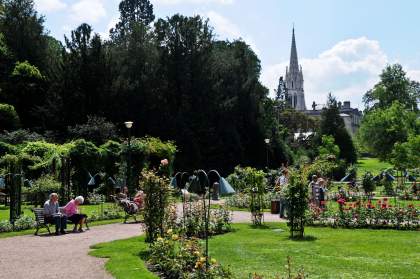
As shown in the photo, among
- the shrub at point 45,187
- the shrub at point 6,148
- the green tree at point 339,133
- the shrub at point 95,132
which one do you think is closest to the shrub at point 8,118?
the shrub at point 95,132

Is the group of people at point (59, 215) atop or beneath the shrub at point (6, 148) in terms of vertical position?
beneath

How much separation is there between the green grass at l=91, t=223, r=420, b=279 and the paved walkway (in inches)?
19.1

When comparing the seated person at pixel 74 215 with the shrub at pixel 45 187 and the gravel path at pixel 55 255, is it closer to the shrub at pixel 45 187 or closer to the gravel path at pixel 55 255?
the gravel path at pixel 55 255

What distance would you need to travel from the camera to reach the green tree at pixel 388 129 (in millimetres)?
56062

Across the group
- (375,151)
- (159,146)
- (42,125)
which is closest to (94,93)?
(42,125)

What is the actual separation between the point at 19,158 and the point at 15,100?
2214 centimetres

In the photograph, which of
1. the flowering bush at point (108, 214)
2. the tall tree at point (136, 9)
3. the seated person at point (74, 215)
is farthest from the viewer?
the tall tree at point (136, 9)

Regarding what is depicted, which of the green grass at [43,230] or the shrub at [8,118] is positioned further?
the shrub at [8,118]

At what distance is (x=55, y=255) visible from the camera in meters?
13.6

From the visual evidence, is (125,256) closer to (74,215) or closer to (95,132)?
(74,215)

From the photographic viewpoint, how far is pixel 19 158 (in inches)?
1007

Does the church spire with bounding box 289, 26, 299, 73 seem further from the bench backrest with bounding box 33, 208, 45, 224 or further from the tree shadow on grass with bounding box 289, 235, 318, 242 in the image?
the tree shadow on grass with bounding box 289, 235, 318, 242

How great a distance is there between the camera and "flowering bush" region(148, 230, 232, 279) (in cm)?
931

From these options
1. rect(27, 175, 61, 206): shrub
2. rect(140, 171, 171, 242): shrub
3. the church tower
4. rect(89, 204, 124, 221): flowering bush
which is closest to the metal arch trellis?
rect(89, 204, 124, 221): flowering bush
